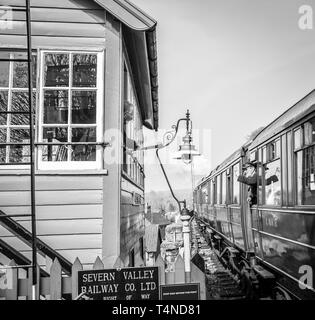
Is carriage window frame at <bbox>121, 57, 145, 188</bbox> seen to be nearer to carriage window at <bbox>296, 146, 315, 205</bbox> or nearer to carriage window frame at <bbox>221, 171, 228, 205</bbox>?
carriage window at <bbox>296, 146, 315, 205</bbox>

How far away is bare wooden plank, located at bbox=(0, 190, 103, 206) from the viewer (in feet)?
13.1

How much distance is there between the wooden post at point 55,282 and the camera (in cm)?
325

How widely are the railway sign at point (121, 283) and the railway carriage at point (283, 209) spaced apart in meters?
1.69

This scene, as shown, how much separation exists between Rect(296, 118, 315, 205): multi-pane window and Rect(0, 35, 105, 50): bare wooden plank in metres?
2.53

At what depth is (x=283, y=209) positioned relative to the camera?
448 cm

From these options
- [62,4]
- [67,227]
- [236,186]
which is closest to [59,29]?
[62,4]

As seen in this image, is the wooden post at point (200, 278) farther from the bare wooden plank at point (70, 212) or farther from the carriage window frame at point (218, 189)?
the carriage window frame at point (218, 189)

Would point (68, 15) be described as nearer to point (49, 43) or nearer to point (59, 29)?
point (59, 29)

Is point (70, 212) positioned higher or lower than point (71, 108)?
lower

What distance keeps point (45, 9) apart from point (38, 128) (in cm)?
143

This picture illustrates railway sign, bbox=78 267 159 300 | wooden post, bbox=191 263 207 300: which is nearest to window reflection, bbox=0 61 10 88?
railway sign, bbox=78 267 159 300

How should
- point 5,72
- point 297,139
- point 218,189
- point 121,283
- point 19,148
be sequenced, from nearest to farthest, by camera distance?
point 121,283 < point 297,139 < point 5,72 < point 19,148 < point 218,189

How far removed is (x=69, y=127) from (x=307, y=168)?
2.70 m

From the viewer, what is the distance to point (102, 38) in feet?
13.9
